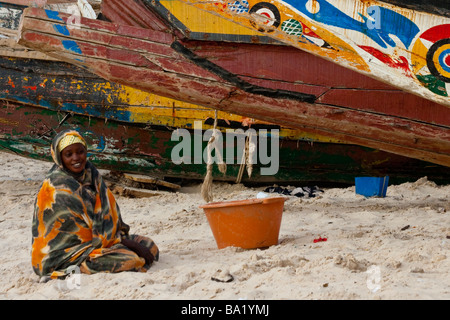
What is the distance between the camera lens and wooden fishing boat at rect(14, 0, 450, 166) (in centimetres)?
480

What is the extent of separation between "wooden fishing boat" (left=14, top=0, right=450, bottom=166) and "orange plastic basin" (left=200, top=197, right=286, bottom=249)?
3.76 feet

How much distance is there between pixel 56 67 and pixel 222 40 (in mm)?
2904

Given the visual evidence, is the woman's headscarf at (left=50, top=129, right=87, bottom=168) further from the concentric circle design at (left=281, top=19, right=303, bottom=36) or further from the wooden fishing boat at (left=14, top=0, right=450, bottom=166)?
the concentric circle design at (left=281, top=19, right=303, bottom=36)

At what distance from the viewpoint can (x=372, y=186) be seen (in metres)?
6.34

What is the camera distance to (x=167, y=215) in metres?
5.71

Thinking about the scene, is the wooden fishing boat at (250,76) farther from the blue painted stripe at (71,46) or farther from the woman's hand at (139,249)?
the woman's hand at (139,249)

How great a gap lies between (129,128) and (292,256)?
3798 millimetres

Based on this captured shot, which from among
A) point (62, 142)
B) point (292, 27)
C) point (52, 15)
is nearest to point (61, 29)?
point (52, 15)

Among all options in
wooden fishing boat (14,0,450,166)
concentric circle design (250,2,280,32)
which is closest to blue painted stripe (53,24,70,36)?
wooden fishing boat (14,0,450,166)

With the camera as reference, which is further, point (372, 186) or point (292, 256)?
point (372, 186)

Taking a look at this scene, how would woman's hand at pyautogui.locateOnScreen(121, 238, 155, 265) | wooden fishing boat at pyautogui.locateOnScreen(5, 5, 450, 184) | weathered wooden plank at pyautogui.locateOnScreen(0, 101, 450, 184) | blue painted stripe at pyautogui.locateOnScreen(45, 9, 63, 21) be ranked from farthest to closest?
1. weathered wooden plank at pyautogui.locateOnScreen(0, 101, 450, 184)
2. wooden fishing boat at pyautogui.locateOnScreen(5, 5, 450, 184)
3. blue painted stripe at pyautogui.locateOnScreen(45, 9, 63, 21)
4. woman's hand at pyautogui.locateOnScreen(121, 238, 155, 265)

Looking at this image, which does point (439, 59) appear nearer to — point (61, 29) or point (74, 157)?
point (74, 157)
